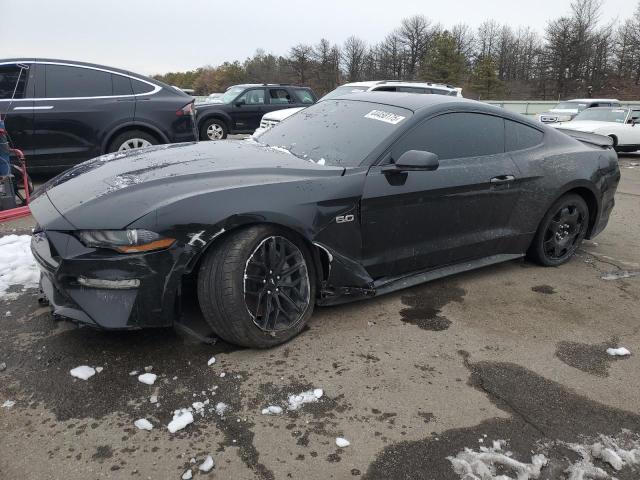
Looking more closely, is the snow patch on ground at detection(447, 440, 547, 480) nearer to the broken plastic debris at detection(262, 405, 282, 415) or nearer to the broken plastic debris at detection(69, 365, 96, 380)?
the broken plastic debris at detection(262, 405, 282, 415)

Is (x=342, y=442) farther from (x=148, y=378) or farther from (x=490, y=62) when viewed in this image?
(x=490, y=62)

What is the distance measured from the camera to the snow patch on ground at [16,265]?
3.81 metres

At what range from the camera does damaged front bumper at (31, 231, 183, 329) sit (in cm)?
259

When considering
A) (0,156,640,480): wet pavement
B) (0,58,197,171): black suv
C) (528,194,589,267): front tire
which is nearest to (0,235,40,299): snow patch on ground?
(0,156,640,480): wet pavement

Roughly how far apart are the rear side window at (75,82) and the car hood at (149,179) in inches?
147

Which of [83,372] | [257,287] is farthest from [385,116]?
[83,372]

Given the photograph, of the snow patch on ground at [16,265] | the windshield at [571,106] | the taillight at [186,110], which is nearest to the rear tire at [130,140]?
the taillight at [186,110]

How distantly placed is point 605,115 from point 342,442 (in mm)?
15344

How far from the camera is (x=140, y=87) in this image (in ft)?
23.6

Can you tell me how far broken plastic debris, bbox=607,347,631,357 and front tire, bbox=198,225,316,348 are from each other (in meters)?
1.88

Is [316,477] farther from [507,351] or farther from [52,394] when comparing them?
[507,351]

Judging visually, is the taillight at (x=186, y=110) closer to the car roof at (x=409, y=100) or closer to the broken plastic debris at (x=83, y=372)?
the car roof at (x=409, y=100)

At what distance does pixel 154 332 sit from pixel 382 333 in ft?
4.65

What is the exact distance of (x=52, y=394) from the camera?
254 centimetres
